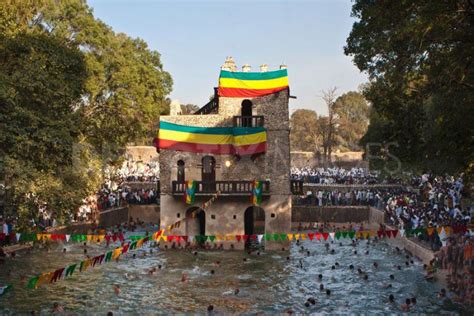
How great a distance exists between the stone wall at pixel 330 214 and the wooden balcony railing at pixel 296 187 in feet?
51.2

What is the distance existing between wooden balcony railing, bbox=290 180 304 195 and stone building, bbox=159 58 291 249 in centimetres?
182

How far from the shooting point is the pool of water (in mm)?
27594

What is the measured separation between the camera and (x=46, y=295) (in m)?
29.2

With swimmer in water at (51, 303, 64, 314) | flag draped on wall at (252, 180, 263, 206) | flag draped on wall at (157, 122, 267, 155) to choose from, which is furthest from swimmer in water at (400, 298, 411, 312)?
flag draped on wall at (157, 122, 267, 155)

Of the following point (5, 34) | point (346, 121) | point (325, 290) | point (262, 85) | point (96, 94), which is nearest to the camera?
point (325, 290)

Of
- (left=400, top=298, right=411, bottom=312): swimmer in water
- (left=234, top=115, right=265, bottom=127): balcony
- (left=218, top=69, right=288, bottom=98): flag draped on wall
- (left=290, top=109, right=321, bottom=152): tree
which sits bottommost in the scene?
(left=400, top=298, right=411, bottom=312): swimmer in water

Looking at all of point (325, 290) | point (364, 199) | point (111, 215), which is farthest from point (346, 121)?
point (325, 290)

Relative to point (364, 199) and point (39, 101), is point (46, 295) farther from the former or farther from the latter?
point (364, 199)

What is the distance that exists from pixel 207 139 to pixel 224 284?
1143 cm

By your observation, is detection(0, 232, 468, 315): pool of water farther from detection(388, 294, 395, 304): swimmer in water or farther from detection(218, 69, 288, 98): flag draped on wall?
detection(218, 69, 288, 98): flag draped on wall

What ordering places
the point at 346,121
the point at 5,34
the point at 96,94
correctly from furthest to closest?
the point at 346,121 → the point at 96,94 → the point at 5,34

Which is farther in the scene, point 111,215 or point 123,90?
point 111,215

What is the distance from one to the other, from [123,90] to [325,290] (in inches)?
1040

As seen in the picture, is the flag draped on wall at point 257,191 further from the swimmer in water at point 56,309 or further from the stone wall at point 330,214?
the stone wall at point 330,214
